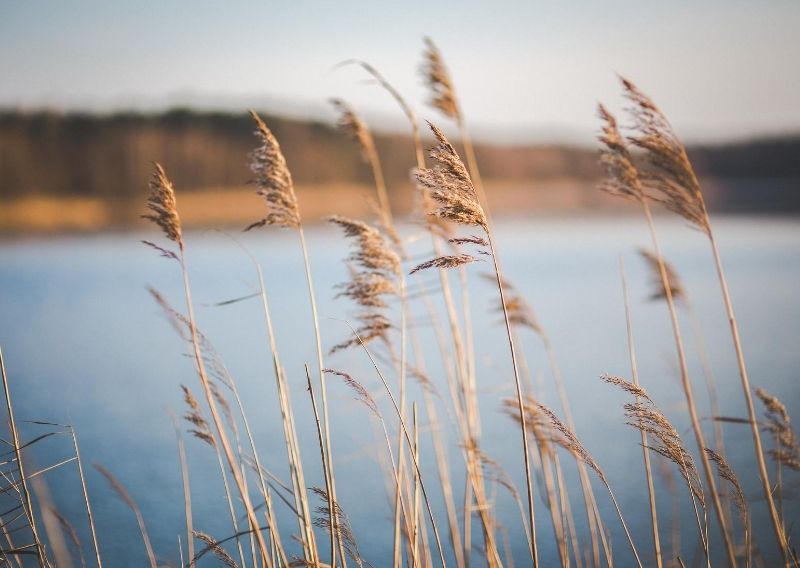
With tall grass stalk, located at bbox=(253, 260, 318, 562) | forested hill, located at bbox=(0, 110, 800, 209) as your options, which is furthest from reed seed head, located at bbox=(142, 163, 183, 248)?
forested hill, located at bbox=(0, 110, 800, 209)

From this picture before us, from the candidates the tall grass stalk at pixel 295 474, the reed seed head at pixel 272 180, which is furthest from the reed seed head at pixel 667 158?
the tall grass stalk at pixel 295 474

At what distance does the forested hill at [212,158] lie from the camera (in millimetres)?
29859

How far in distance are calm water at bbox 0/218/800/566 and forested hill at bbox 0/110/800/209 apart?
1316 cm

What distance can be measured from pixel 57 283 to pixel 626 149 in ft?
55.0

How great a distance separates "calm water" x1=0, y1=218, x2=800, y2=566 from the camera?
15.9ft

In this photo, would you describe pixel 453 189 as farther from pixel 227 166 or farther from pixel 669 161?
pixel 227 166

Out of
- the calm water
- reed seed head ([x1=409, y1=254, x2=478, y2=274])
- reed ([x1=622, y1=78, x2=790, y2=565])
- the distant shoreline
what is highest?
the distant shoreline

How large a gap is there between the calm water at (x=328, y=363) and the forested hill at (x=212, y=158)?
13161 mm

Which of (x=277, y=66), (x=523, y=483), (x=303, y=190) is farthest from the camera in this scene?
(x=303, y=190)

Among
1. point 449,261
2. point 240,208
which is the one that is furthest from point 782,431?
point 240,208

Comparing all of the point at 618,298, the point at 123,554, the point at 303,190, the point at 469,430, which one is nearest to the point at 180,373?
the point at 123,554

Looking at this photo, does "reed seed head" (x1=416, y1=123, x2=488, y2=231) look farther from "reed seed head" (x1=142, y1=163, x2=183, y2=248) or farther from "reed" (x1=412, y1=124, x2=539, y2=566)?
"reed seed head" (x1=142, y1=163, x2=183, y2=248)

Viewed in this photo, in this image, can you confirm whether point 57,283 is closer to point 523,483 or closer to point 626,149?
point 523,483

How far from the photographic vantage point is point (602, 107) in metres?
2.15
